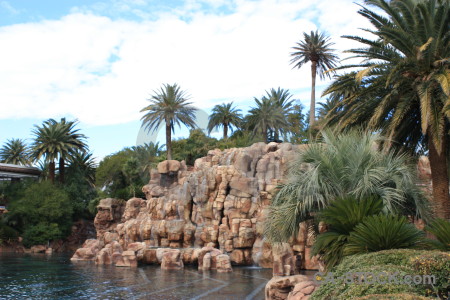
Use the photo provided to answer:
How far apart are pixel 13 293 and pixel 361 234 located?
15447 millimetres

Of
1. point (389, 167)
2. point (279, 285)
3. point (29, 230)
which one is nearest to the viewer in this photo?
point (279, 285)

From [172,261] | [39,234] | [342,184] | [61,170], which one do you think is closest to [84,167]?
[61,170]

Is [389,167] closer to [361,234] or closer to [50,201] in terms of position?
[361,234]

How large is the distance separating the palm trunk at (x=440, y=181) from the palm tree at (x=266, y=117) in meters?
35.4

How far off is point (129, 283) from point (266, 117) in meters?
33.9

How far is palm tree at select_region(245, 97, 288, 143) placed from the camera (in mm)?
53094

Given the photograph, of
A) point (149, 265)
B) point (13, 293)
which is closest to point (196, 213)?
point (149, 265)

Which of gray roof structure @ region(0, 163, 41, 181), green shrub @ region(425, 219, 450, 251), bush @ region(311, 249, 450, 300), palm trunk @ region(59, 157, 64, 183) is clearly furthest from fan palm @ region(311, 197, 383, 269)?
gray roof structure @ region(0, 163, 41, 181)

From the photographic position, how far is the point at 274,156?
36.7m

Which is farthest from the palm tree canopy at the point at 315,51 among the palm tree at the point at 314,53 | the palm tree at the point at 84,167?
the palm tree at the point at 84,167

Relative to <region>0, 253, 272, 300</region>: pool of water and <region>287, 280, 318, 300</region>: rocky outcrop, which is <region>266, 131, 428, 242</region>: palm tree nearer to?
<region>287, 280, 318, 300</region>: rocky outcrop

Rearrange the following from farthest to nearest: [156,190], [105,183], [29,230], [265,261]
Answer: [105,183] < [29,230] < [156,190] < [265,261]

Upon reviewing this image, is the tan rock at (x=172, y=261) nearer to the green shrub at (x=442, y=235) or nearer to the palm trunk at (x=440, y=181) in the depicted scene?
the palm trunk at (x=440, y=181)

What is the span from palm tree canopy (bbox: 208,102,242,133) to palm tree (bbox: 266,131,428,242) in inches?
1680
